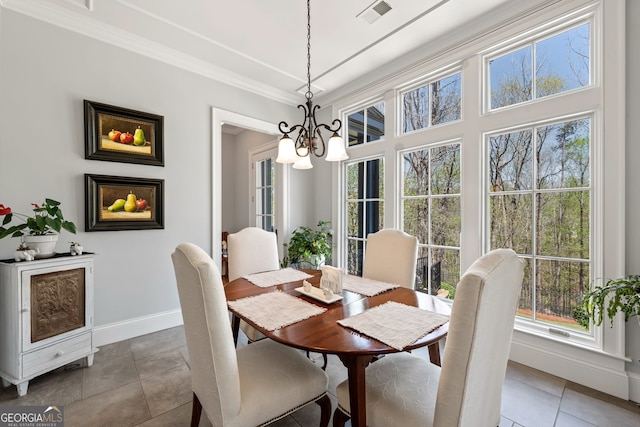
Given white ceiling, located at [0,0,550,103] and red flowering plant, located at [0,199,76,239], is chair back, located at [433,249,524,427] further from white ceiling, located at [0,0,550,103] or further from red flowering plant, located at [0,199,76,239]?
red flowering plant, located at [0,199,76,239]

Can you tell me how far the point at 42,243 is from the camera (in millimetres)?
Result: 1934

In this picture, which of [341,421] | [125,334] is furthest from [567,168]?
[125,334]

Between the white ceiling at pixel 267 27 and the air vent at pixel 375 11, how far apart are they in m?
0.03

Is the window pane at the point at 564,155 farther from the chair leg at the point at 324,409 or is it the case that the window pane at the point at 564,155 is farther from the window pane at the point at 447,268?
→ the chair leg at the point at 324,409

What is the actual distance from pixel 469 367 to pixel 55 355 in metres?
2.58

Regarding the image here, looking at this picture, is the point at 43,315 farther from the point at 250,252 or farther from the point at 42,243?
the point at 250,252

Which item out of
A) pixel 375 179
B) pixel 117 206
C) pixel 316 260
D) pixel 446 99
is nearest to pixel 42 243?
pixel 117 206

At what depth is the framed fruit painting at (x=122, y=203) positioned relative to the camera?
2365mm

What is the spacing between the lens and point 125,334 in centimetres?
256

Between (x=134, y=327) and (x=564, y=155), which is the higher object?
(x=564, y=155)

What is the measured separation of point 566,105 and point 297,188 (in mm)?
2923

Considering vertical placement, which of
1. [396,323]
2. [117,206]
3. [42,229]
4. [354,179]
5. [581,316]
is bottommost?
[581,316]

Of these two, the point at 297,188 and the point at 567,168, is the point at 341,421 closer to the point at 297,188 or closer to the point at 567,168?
the point at 567,168

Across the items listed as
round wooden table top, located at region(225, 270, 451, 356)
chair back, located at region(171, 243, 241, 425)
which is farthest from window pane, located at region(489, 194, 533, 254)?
chair back, located at region(171, 243, 241, 425)
